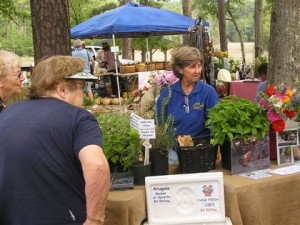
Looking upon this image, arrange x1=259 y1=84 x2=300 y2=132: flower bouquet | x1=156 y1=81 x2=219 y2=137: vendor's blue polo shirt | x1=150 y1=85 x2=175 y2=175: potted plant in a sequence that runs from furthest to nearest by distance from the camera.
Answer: x1=156 y1=81 x2=219 y2=137: vendor's blue polo shirt, x1=259 y1=84 x2=300 y2=132: flower bouquet, x1=150 y1=85 x2=175 y2=175: potted plant

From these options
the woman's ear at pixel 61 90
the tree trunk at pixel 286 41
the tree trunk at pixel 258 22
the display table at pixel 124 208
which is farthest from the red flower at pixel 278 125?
the tree trunk at pixel 258 22

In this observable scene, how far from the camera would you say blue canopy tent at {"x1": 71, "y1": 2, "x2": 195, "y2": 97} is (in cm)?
955

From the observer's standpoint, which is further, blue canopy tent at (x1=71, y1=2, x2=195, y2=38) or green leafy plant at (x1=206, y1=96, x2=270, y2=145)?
blue canopy tent at (x1=71, y1=2, x2=195, y2=38)

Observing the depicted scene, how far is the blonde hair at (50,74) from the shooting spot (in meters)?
1.80

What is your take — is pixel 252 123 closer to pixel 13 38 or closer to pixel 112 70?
pixel 112 70

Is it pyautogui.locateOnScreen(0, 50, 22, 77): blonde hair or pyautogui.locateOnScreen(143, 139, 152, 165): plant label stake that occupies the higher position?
pyautogui.locateOnScreen(0, 50, 22, 77): blonde hair

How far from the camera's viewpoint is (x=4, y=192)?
1723 millimetres

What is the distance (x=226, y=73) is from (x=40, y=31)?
478cm

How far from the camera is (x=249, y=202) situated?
245 cm

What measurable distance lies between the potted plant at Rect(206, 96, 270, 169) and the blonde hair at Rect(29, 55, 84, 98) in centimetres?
103

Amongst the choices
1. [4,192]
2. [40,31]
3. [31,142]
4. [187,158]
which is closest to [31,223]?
[4,192]

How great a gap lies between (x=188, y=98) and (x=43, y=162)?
1.47 metres

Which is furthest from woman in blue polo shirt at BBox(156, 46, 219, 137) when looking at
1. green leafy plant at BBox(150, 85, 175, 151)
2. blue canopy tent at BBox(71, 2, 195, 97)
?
blue canopy tent at BBox(71, 2, 195, 97)

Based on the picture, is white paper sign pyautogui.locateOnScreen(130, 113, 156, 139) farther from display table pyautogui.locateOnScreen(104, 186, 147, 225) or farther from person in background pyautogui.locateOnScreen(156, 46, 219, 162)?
person in background pyautogui.locateOnScreen(156, 46, 219, 162)
